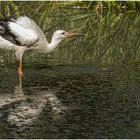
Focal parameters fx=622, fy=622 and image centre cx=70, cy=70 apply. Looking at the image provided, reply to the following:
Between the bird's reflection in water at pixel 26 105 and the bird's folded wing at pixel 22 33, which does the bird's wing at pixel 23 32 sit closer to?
the bird's folded wing at pixel 22 33

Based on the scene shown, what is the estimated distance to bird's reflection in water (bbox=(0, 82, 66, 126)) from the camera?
27.0ft

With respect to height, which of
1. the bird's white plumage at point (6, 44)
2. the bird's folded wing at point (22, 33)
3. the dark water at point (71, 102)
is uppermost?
the bird's folded wing at point (22, 33)

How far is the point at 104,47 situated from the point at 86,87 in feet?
9.67

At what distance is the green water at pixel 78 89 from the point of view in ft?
25.6

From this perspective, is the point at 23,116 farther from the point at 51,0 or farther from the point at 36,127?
the point at 51,0

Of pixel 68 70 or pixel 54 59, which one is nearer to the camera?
pixel 68 70

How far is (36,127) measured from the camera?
308 inches

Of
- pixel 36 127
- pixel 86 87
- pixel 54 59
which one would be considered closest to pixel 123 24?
pixel 54 59

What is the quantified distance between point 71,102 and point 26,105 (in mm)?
662

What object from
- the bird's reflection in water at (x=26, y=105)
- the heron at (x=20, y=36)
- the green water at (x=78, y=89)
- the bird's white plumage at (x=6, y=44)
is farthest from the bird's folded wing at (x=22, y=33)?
the bird's reflection in water at (x=26, y=105)

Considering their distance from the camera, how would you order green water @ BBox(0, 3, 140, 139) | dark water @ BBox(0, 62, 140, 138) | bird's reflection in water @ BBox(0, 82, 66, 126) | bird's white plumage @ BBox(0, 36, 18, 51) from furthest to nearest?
bird's white plumage @ BBox(0, 36, 18, 51), bird's reflection in water @ BBox(0, 82, 66, 126), green water @ BBox(0, 3, 140, 139), dark water @ BBox(0, 62, 140, 138)

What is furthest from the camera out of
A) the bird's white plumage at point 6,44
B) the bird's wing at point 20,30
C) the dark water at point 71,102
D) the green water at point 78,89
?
the bird's white plumage at point 6,44

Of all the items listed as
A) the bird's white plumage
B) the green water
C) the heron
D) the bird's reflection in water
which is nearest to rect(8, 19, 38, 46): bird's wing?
the heron

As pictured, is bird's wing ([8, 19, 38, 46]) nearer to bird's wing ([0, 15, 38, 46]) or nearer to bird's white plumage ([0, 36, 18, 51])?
bird's wing ([0, 15, 38, 46])
